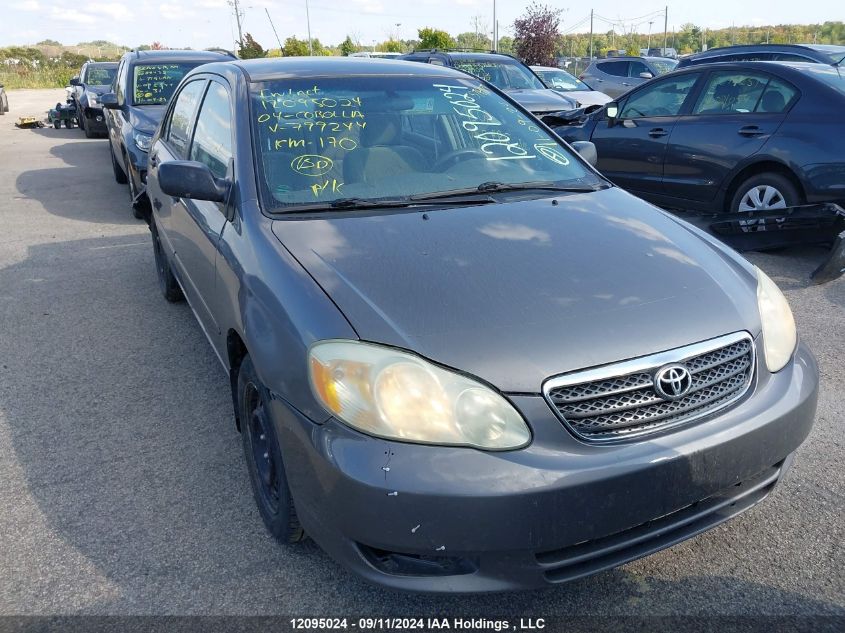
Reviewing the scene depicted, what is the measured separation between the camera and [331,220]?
2.83 metres

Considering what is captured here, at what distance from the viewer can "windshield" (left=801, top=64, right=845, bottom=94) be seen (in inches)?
236

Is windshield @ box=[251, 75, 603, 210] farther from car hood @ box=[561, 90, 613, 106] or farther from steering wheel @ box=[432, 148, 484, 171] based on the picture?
car hood @ box=[561, 90, 613, 106]

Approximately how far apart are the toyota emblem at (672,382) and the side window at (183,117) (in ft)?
9.77

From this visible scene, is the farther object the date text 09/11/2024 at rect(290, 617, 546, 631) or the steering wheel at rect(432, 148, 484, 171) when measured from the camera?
the steering wheel at rect(432, 148, 484, 171)

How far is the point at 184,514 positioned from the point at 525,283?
1595 millimetres

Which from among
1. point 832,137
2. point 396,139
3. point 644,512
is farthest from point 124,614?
point 832,137

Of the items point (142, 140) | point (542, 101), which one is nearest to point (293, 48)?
point (542, 101)

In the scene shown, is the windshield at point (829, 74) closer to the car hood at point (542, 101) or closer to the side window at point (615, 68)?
the car hood at point (542, 101)

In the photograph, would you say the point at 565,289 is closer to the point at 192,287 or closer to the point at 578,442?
the point at 578,442

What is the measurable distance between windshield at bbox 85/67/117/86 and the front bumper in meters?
16.1

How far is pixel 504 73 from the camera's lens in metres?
11.9

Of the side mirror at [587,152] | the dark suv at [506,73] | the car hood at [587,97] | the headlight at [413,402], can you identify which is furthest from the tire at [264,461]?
the car hood at [587,97]

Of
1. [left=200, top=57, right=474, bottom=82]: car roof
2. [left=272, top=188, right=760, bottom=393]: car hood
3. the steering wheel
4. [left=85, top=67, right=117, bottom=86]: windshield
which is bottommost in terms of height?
[left=272, top=188, right=760, bottom=393]: car hood

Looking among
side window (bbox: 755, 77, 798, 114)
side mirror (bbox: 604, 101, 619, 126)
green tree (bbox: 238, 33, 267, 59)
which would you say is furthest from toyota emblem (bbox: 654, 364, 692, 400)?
green tree (bbox: 238, 33, 267, 59)
